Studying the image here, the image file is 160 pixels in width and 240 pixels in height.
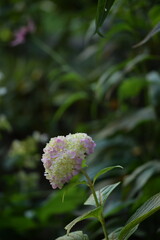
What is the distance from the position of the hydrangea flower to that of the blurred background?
273 millimetres

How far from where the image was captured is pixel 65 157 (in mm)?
812

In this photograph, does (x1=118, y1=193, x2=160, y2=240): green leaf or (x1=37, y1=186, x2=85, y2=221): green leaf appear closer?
(x1=118, y1=193, x2=160, y2=240): green leaf

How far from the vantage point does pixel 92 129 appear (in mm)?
2082

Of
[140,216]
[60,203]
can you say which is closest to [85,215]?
[140,216]

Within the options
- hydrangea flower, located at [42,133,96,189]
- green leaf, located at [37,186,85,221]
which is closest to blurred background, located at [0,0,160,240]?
green leaf, located at [37,186,85,221]

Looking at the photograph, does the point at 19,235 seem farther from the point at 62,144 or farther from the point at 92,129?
the point at 62,144

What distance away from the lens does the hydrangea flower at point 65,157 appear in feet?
2.66

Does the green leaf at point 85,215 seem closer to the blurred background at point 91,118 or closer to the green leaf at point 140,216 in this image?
the green leaf at point 140,216

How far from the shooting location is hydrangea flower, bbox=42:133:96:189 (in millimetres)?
812

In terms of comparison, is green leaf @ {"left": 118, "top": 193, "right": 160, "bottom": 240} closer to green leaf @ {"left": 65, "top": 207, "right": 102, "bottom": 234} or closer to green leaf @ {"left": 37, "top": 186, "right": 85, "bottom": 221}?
green leaf @ {"left": 65, "top": 207, "right": 102, "bottom": 234}

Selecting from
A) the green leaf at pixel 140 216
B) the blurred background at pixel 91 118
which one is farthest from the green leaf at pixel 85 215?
the blurred background at pixel 91 118

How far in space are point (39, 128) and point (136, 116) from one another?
146 centimetres

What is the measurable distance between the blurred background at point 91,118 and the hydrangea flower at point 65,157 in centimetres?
27

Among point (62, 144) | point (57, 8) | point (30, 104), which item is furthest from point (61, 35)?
point (62, 144)
